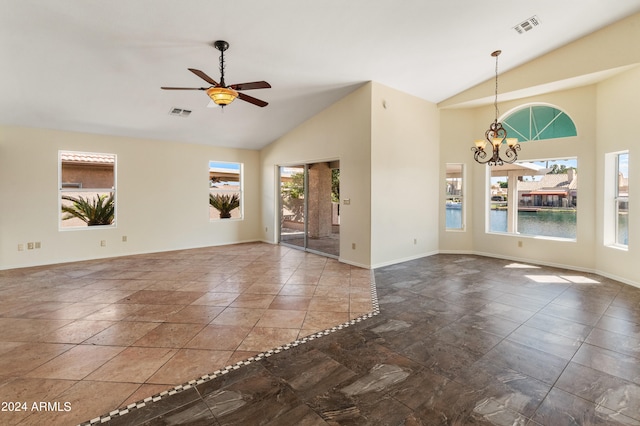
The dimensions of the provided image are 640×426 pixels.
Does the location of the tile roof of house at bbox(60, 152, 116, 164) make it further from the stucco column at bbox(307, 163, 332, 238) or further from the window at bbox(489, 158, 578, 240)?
the window at bbox(489, 158, 578, 240)

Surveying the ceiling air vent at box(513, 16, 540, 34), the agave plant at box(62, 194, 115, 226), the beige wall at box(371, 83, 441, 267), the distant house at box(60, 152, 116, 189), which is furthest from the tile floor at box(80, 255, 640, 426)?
the distant house at box(60, 152, 116, 189)

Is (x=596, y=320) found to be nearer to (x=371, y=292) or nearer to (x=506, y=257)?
(x=371, y=292)

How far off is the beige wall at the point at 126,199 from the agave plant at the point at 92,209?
0.63 ft

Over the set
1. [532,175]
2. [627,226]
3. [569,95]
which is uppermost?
[569,95]

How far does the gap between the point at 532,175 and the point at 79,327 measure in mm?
7908

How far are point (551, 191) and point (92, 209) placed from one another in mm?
9550

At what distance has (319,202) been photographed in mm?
8461

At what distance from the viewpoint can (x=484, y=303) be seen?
3807mm

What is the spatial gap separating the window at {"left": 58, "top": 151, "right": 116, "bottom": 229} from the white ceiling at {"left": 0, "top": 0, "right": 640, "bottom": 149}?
2.48 feet

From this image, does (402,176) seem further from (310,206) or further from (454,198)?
(310,206)

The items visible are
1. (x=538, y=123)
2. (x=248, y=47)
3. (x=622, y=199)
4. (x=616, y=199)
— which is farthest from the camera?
(x=538, y=123)

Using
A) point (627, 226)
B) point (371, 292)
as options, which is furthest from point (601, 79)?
point (371, 292)

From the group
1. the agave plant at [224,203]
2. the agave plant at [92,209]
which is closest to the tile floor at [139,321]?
Result: the agave plant at [92,209]

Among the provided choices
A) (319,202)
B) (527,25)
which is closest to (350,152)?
(319,202)
